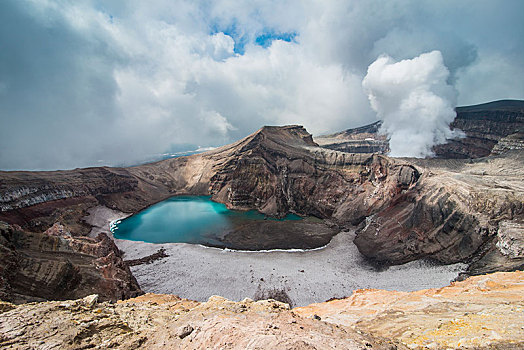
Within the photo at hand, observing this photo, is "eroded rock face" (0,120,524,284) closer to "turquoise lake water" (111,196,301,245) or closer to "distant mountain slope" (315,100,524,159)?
"turquoise lake water" (111,196,301,245)

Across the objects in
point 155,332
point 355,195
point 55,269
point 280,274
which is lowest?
point 280,274

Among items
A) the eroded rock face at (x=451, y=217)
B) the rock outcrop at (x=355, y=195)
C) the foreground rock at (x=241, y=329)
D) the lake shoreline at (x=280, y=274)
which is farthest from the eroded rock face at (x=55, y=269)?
the eroded rock face at (x=451, y=217)

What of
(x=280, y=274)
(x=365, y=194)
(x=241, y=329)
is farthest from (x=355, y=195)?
(x=241, y=329)

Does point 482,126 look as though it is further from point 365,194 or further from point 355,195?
point 355,195

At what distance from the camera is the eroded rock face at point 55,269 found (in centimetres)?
1020

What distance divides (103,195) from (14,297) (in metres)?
52.6

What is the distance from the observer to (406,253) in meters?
25.0

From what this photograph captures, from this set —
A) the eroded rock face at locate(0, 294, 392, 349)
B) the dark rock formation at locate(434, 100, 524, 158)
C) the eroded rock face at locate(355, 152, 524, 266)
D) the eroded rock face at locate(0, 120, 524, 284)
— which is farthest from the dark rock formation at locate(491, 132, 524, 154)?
the eroded rock face at locate(0, 294, 392, 349)

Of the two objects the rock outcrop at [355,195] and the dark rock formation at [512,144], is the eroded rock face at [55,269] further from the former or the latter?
the dark rock formation at [512,144]

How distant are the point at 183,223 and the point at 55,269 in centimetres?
3487

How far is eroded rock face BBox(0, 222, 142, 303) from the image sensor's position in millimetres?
10195

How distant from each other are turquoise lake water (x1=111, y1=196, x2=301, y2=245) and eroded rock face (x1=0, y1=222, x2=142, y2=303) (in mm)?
20076

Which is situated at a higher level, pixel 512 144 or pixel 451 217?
pixel 512 144

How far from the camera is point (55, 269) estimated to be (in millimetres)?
11672
